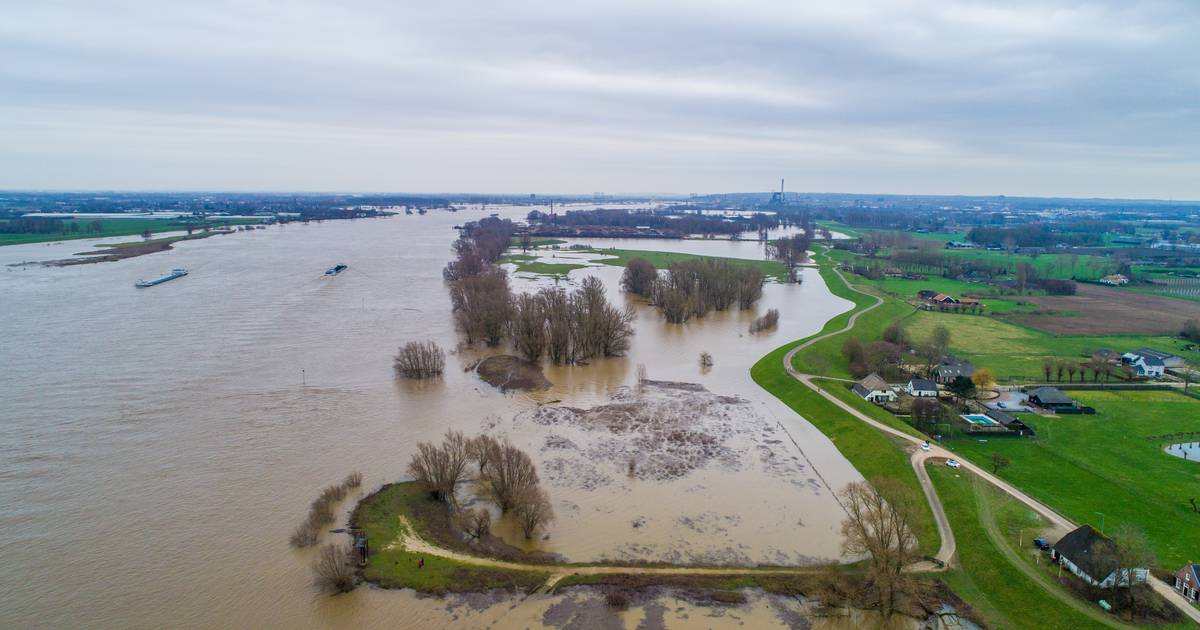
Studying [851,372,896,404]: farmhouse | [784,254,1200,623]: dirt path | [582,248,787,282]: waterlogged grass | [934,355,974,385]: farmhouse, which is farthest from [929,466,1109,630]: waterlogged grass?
[582,248,787,282]: waterlogged grass

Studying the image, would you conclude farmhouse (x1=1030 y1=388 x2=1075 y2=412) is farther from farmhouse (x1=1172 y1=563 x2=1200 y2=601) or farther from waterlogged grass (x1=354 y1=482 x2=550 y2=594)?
waterlogged grass (x1=354 y1=482 x2=550 y2=594)

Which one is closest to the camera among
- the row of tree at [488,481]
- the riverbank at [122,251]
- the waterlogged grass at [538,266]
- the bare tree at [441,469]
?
the row of tree at [488,481]

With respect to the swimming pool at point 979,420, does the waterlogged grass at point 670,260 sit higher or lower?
higher

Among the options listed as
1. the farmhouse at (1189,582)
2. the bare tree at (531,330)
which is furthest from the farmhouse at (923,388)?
the bare tree at (531,330)

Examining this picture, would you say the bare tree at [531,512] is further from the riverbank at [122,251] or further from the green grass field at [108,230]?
the green grass field at [108,230]

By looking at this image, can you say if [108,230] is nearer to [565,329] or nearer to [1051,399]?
[565,329]

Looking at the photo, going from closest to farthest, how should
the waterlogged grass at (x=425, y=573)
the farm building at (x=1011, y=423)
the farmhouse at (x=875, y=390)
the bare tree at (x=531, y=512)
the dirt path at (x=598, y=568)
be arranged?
the waterlogged grass at (x=425, y=573) → the dirt path at (x=598, y=568) → the bare tree at (x=531, y=512) → the farm building at (x=1011, y=423) → the farmhouse at (x=875, y=390)

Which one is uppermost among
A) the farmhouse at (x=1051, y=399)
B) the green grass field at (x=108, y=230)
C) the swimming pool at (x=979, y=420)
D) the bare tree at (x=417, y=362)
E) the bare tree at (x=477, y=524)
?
the green grass field at (x=108, y=230)
